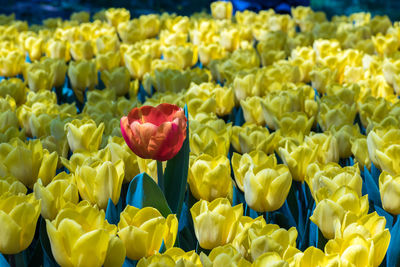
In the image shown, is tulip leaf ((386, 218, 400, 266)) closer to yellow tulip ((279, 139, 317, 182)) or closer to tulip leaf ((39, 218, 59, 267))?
yellow tulip ((279, 139, 317, 182))

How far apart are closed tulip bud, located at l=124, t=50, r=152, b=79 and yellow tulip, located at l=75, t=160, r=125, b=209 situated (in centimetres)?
143

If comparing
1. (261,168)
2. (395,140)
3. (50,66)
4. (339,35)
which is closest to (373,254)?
(261,168)

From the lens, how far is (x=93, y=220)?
1084mm

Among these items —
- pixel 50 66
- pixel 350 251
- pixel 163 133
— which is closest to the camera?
pixel 350 251

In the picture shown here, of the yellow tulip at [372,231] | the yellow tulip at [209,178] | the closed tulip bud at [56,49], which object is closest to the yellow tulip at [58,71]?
the closed tulip bud at [56,49]

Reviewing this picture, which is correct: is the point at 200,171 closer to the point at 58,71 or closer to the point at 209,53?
the point at 58,71

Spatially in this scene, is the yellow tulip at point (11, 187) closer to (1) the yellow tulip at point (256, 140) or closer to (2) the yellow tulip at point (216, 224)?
(2) the yellow tulip at point (216, 224)

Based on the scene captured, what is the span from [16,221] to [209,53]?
204 cm

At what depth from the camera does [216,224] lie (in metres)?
1.13

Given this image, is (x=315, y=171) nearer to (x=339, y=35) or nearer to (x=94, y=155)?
(x=94, y=155)

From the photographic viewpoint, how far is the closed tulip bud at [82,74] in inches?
96.3

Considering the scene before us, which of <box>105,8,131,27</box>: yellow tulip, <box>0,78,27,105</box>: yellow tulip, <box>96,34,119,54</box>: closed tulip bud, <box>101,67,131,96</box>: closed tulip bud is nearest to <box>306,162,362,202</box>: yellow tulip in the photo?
<box>101,67,131,96</box>: closed tulip bud

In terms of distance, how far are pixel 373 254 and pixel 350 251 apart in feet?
0.21

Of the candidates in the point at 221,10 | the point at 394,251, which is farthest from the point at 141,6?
the point at 394,251
